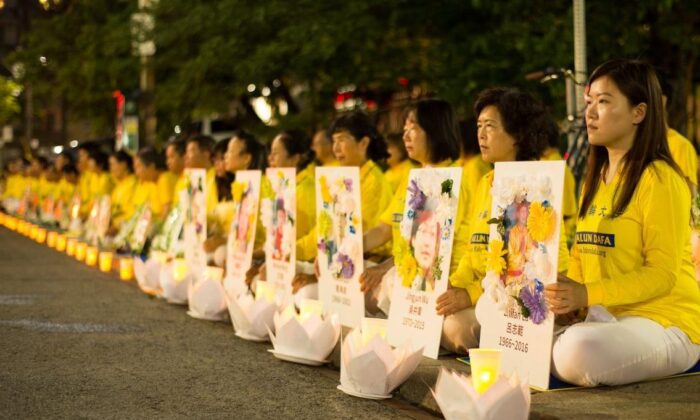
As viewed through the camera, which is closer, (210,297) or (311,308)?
(311,308)

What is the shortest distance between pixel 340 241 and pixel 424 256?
1.27 meters

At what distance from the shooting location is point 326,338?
252 inches

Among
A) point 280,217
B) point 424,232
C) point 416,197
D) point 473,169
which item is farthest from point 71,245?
point 424,232

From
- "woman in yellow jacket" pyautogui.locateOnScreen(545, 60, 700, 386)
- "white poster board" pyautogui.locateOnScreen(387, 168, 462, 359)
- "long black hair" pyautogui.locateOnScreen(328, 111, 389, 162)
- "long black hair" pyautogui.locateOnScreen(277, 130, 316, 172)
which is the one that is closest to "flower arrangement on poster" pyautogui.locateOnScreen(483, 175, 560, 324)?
"woman in yellow jacket" pyautogui.locateOnScreen(545, 60, 700, 386)

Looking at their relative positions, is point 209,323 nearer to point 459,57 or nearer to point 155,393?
point 155,393

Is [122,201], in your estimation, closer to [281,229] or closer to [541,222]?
[281,229]

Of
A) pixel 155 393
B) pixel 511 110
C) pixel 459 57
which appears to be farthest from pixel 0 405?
pixel 459 57

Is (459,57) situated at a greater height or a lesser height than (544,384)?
greater

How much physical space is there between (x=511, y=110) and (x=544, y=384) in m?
1.59

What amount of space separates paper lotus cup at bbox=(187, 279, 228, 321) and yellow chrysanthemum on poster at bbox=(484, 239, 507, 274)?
353 cm

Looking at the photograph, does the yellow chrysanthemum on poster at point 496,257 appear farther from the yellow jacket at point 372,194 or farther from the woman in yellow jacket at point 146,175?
the woman in yellow jacket at point 146,175

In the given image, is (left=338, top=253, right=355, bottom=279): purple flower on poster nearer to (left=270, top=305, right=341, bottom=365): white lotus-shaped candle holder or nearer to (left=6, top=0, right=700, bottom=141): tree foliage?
(left=270, top=305, right=341, bottom=365): white lotus-shaped candle holder

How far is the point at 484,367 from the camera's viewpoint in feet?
14.8

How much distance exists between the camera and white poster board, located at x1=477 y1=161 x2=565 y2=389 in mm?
4949
